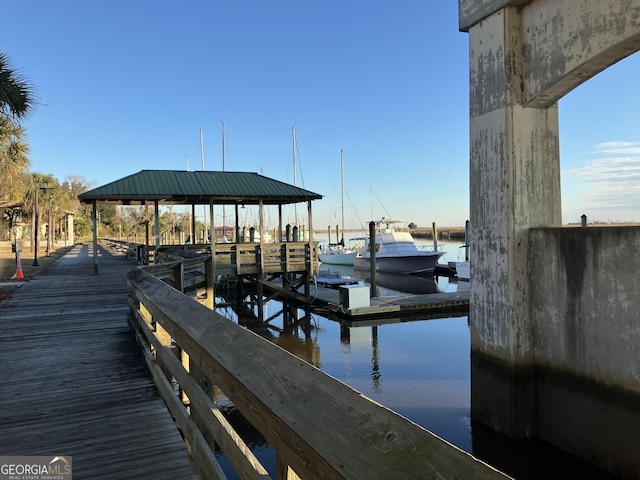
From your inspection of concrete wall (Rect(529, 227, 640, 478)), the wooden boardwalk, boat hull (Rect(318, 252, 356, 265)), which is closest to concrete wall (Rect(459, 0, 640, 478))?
concrete wall (Rect(529, 227, 640, 478))

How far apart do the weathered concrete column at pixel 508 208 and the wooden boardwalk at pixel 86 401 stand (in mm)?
4292

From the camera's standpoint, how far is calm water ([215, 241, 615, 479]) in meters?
5.89

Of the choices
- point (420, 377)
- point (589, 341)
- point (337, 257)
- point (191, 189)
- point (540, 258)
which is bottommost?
point (420, 377)

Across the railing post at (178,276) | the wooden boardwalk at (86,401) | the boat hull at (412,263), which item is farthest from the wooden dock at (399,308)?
the boat hull at (412,263)

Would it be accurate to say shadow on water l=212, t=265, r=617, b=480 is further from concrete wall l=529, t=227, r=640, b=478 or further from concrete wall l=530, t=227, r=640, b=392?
concrete wall l=530, t=227, r=640, b=392

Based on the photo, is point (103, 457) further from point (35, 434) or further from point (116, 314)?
point (116, 314)

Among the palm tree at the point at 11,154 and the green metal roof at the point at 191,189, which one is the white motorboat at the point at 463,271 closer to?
the green metal roof at the point at 191,189

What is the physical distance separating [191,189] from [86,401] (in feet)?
47.2

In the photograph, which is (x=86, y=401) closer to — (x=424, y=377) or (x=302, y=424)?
(x=302, y=424)

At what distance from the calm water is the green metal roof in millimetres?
4966

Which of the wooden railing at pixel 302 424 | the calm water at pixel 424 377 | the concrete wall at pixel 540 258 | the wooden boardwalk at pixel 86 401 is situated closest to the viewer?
the wooden railing at pixel 302 424

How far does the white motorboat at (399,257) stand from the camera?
3488cm

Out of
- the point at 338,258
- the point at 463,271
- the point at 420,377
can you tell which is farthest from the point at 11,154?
the point at 338,258

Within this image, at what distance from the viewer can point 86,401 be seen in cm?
437
